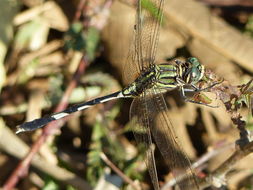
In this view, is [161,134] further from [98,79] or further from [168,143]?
[98,79]

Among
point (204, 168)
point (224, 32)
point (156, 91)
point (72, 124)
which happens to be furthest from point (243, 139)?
point (72, 124)

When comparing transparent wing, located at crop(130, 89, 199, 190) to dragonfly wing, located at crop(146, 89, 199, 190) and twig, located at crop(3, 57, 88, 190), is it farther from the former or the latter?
twig, located at crop(3, 57, 88, 190)

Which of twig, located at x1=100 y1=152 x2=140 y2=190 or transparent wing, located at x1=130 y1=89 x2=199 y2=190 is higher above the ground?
transparent wing, located at x1=130 y1=89 x2=199 y2=190

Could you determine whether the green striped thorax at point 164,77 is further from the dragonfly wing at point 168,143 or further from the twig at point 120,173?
the twig at point 120,173

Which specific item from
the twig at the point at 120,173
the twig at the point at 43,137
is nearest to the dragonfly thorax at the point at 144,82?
the twig at the point at 120,173

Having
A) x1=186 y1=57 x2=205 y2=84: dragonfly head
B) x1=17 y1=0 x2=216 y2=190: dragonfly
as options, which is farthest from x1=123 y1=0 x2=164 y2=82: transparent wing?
x1=186 y1=57 x2=205 y2=84: dragonfly head

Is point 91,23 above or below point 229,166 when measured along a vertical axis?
above

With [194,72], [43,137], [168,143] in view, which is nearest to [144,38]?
[194,72]

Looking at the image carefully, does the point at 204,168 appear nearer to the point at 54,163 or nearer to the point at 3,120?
the point at 54,163
